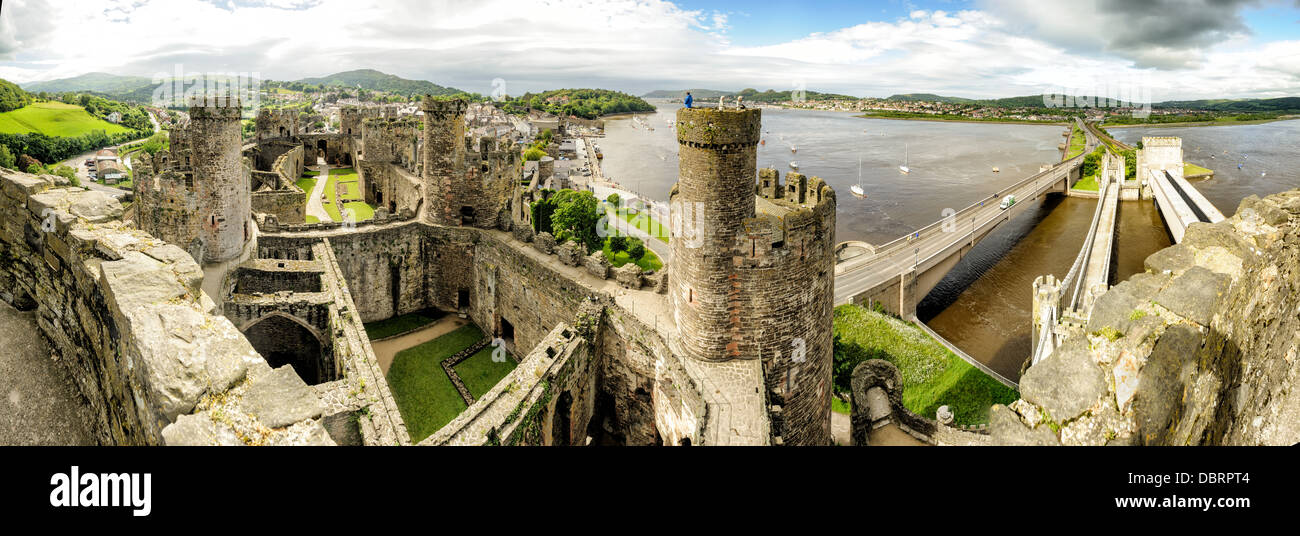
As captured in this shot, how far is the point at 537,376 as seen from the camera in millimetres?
13602

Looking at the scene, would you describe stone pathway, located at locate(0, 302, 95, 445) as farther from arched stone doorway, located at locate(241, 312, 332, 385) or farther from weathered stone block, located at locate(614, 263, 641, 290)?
weathered stone block, located at locate(614, 263, 641, 290)

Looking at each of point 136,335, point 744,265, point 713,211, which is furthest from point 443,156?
point 136,335

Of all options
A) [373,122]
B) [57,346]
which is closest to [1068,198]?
[373,122]

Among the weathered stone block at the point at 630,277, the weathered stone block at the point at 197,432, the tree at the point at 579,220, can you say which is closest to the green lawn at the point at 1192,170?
the tree at the point at 579,220

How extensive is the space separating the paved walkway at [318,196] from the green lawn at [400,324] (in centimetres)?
976

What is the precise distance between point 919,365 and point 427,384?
894 inches

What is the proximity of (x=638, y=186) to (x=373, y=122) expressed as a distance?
52.3 meters

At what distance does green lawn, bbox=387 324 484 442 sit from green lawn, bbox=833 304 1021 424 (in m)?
16.8

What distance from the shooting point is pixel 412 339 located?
23.9m

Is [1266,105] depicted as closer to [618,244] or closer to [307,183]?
[618,244]

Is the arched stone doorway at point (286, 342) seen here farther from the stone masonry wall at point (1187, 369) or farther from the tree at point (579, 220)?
the tree at point (579, 220)

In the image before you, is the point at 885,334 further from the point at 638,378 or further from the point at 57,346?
the point at 57,346

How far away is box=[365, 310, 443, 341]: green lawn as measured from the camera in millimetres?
24141

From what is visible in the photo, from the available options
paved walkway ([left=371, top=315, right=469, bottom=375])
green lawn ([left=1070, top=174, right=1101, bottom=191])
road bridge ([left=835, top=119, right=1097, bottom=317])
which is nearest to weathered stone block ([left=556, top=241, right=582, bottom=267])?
paved walkway ([left=371, top=315, right=469, bottom=375])
